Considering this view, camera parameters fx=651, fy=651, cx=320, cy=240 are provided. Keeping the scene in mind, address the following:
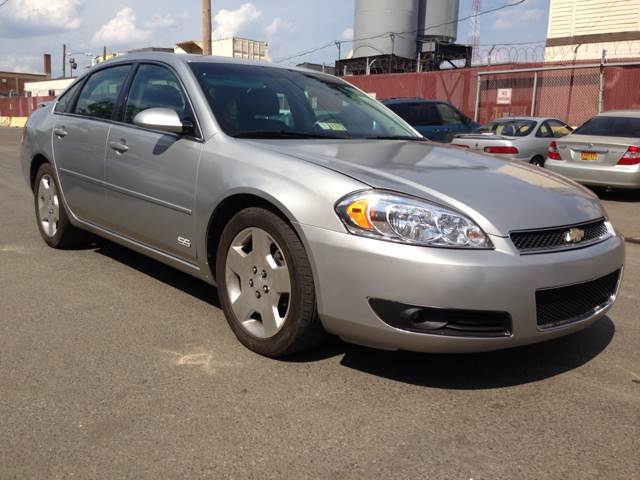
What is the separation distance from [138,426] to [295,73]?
2.85 m

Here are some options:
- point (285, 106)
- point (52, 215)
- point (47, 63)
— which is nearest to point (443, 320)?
point (285, 106)

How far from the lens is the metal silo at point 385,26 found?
39.2 meters

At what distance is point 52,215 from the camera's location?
552cm

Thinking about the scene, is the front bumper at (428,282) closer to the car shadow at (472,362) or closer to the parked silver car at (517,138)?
the car shadow at (472,362)

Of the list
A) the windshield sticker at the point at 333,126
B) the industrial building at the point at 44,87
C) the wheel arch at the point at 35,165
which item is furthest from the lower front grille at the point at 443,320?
the industrial building at the point at 44,87

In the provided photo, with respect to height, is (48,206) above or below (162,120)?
below

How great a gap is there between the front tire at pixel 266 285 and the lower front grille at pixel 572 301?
1.03m

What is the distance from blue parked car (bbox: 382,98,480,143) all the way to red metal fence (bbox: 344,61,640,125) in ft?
17.2

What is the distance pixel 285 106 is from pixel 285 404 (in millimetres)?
2021

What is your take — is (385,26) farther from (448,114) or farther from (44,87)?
(44,87)

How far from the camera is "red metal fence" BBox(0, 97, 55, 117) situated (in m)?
43.6

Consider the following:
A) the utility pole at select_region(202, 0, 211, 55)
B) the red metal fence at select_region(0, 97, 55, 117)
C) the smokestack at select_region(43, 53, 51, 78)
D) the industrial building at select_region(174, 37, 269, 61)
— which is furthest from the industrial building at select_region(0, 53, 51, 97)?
the utility pole at select_region(202, 0, 211, 55)

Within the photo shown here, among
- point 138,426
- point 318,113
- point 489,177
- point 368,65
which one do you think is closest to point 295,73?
point 318,113

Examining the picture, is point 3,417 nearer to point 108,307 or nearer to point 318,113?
point 108,307
